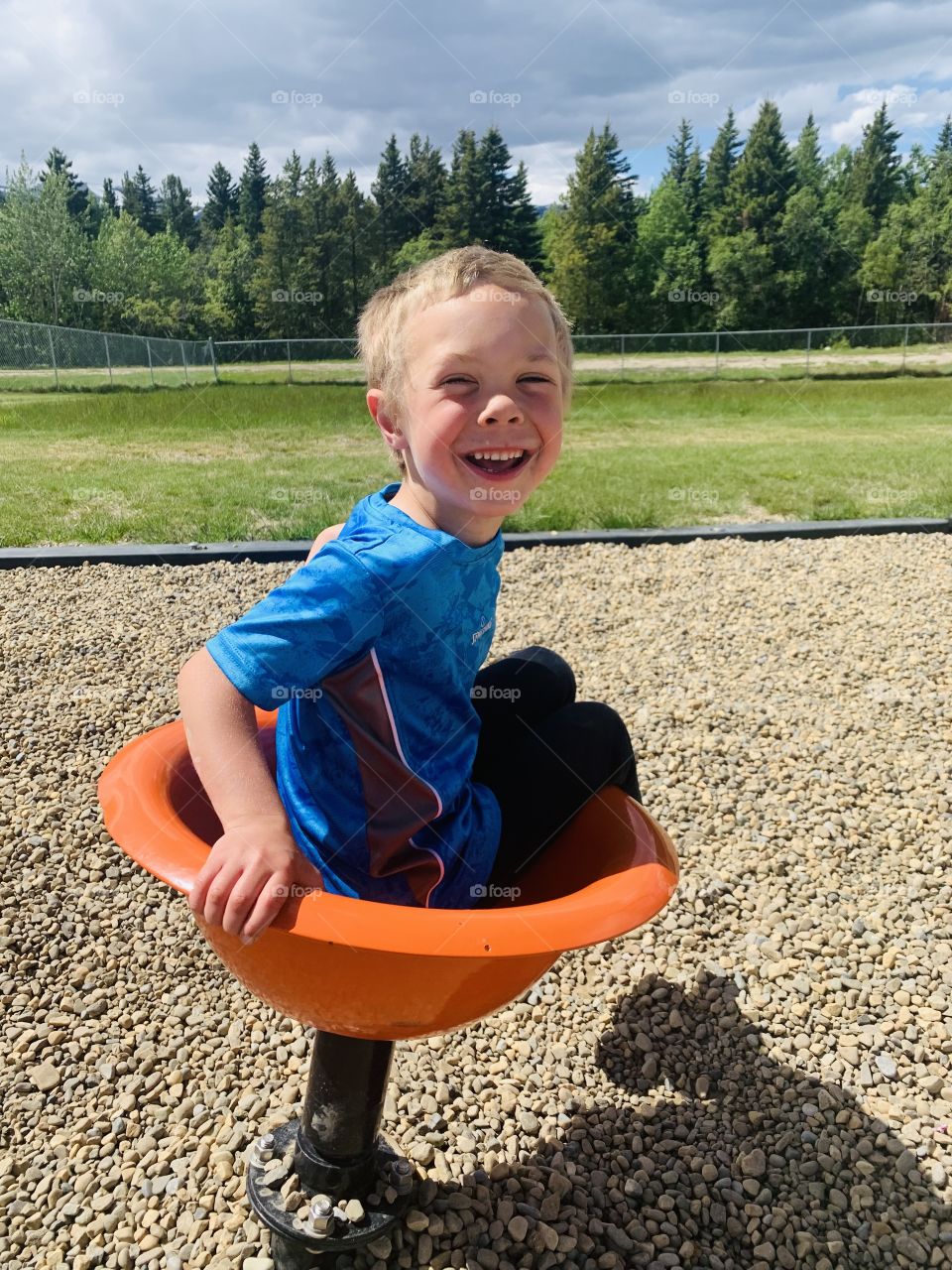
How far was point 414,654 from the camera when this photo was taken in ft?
4.21

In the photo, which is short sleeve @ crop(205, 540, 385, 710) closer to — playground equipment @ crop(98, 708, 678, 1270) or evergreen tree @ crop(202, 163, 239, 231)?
playground equipment @ crop(98, 708, 678, 1270)

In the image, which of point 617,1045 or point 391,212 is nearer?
point 617,1045

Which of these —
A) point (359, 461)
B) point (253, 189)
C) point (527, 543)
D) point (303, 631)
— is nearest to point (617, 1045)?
point (303, 631)

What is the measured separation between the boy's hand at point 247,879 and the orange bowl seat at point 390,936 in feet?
0.07

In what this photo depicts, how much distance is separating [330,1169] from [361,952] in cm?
57

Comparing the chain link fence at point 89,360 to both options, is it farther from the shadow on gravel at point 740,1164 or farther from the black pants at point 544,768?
the shadow on gravel at point 740,1164

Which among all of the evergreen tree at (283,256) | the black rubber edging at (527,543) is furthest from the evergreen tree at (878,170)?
the black rubber edging at (527,543)

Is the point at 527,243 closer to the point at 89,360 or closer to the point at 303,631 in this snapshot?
the point at 89,360

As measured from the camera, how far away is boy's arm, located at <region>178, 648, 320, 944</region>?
1040 mm

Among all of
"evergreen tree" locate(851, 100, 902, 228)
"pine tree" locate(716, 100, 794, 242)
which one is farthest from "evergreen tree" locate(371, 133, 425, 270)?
"evergreen tree" locate(851, 100, 902, 228)

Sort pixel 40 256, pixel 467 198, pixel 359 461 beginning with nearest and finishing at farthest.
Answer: pixel 359 461
pixel 40 256
pixel 467 198

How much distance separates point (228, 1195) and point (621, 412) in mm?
14650

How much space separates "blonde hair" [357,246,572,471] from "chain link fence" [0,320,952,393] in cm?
1513

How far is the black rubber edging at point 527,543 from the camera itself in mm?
4680
